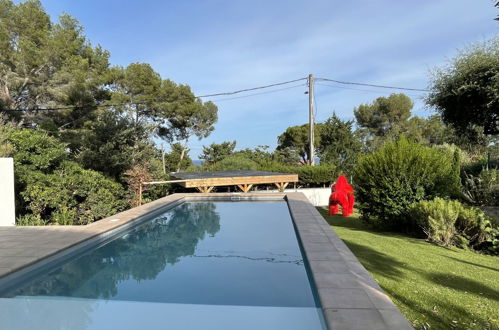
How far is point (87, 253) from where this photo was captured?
191 inches

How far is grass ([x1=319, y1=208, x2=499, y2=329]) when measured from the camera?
2.74m

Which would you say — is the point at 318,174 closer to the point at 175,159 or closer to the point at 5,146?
the point at 5,146

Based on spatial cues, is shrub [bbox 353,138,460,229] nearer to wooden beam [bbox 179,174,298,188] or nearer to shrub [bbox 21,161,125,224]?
wooden beam [bbox 179,174,298,188]

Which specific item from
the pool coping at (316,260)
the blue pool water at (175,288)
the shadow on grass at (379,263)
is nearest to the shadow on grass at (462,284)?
the shadow on grass at (379,263)

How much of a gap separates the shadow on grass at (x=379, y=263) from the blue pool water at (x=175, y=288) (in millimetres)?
956

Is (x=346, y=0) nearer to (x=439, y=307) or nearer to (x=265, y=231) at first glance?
(x=265, y=231)

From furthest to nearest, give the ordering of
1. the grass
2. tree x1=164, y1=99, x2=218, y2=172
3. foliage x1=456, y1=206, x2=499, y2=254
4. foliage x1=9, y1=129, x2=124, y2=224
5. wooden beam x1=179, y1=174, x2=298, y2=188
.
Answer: tree x1=164, y1=99, x2=218, y2=172
wooden beam x1=179, y1=174, x2=298, y2=188
foliage x1=9, y1=129, x2=124, y2=224
foliage x1=456, y1=206, x2=499, y2=254
the grass

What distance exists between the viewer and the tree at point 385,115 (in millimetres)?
29188

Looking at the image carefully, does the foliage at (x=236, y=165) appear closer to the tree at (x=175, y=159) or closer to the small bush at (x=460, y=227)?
the tree at (x=175, y=159)

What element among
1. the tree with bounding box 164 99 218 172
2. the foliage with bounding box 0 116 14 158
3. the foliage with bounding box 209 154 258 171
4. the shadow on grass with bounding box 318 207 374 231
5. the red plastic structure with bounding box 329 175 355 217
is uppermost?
the tree with bounding box 164 99 218 172

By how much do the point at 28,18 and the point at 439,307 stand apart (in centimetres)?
1814

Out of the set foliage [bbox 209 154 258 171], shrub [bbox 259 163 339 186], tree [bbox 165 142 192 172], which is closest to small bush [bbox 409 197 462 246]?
shrub [bbox 259 163 339 186]

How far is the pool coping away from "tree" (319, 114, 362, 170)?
1008 cm

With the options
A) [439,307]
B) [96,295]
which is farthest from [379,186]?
[96,295]
